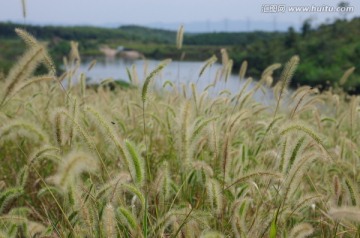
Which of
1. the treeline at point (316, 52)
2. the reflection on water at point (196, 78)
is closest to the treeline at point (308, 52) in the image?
the treeline at point (316, 52)

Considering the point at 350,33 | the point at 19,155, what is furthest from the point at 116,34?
the point at 19,155

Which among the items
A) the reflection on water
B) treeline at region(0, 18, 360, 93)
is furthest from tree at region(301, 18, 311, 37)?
the reflection on water

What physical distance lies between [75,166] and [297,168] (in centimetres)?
80

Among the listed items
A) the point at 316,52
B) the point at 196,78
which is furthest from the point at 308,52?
the point at 196,78

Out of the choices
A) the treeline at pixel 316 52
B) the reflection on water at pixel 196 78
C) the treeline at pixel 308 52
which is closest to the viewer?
the reflection on water at pixel 196 78

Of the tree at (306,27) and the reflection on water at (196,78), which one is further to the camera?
the tree at (306,27)

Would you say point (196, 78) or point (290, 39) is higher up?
point (196, 78)

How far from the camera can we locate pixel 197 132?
1.99 m

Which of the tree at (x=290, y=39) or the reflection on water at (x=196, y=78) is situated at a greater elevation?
the reflection on water at (x=196, y=78)

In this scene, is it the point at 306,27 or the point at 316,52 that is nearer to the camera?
the point at 316,52

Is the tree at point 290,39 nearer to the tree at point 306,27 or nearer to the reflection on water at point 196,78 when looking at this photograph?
the tree at point 306,27

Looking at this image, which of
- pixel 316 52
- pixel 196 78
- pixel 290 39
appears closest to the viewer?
pixel 196 78

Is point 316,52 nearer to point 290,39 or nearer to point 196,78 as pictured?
point 290,39

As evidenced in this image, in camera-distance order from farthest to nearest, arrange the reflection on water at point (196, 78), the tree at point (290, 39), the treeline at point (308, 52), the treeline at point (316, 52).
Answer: the tree at point (290, 39), the treeline at point (316, 52), the treeline at point (308, 52), the reflection on water at point (196, 78)
